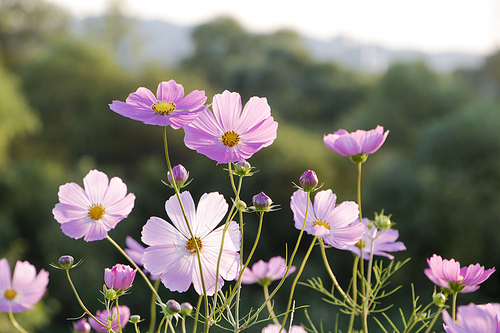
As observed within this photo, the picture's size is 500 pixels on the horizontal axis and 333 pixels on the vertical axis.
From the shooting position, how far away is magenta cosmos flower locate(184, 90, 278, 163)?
264 mm

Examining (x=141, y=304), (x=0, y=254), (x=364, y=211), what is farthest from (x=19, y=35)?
(x=364, y=211)

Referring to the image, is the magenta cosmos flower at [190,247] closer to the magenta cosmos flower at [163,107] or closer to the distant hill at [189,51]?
the magenta cosmos flower at [163,107]

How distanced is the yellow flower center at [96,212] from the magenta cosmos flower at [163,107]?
0.08 m

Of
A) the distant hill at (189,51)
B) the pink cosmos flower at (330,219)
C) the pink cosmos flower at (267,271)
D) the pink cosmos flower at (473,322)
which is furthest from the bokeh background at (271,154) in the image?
the pink cosmos flower at (473,322)

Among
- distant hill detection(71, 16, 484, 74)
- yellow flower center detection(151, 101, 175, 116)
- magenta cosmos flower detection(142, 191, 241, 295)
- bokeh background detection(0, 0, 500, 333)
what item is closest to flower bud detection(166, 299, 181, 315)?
magenta cosmos flower detection(142, 191, 241, 295)

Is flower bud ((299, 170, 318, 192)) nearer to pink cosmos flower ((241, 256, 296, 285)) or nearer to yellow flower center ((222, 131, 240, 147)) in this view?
yellow flower center ((222, 131, 240, 147))

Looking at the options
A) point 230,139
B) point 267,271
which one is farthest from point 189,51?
point 230,139

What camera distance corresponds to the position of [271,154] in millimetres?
4648

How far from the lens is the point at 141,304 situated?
368 centimetres

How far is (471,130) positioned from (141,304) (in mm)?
2975

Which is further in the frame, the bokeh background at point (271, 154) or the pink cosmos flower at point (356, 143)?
the bokeh background at point (271, 154)

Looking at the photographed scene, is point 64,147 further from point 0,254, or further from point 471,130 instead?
point 471,130

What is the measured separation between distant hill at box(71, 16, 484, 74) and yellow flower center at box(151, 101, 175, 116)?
16.7 ft

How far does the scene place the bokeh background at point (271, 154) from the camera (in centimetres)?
322
